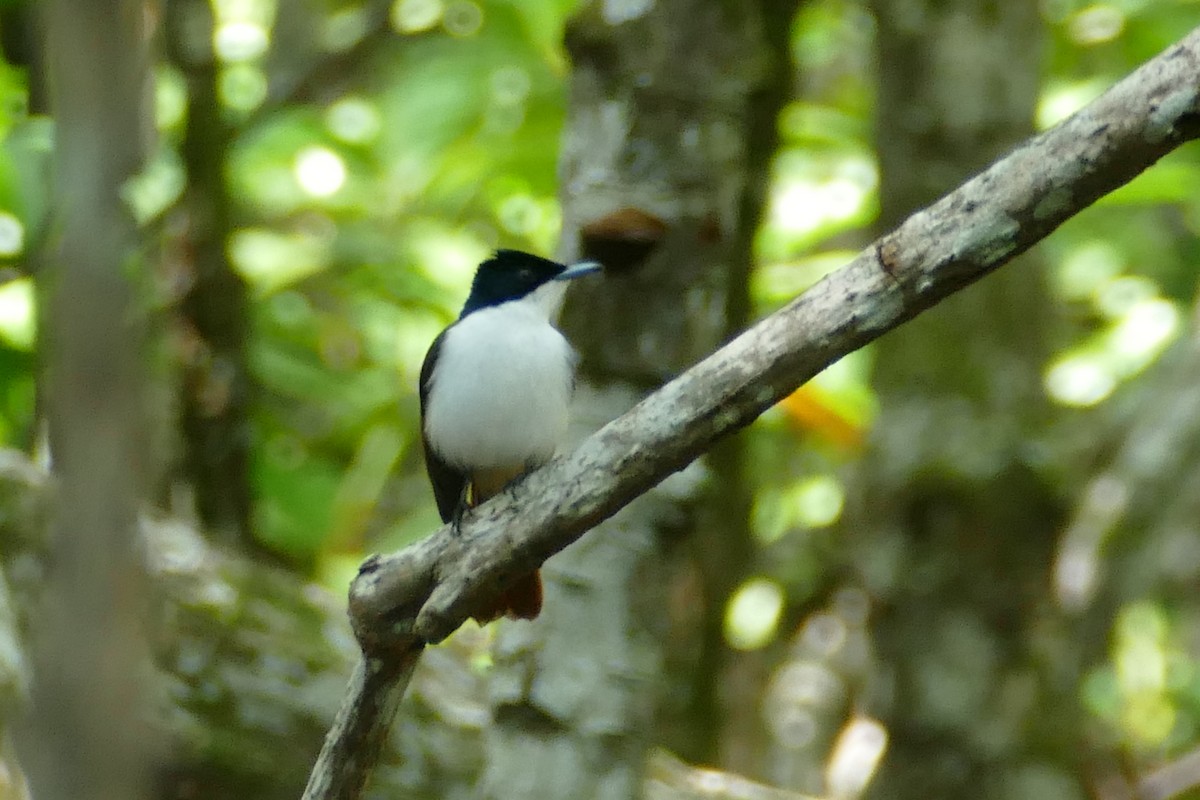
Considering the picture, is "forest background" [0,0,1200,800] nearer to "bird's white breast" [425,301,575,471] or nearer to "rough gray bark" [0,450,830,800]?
"rough gray bark" [0,450,830,800]

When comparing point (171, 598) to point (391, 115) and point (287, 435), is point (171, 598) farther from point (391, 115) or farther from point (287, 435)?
point (391, 115)

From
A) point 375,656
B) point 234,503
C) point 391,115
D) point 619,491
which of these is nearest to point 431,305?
point 391,115

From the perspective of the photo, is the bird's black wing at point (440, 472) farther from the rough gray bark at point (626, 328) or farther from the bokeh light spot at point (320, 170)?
the bokeh light spot at point (320, 170)

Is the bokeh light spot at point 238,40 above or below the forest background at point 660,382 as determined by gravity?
above

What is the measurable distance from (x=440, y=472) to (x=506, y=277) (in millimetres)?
558

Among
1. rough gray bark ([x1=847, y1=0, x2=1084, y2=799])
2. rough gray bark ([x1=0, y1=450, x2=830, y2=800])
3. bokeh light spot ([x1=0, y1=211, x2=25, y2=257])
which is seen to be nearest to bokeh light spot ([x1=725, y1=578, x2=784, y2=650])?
rough gray bark ([x1=847, y1=0, x2=1084, y2=799])

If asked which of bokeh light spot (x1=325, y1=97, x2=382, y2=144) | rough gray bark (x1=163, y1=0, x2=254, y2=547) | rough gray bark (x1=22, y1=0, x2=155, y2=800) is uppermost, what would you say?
bokeh light spot (x1=325, y1=97, x2=382, y2=144)

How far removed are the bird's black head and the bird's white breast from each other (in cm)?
10

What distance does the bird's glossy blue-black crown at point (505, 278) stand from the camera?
387 centimetres

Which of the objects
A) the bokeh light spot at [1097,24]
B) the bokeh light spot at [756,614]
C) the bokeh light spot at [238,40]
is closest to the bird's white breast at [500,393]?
the bokeh light spot at [756,614]

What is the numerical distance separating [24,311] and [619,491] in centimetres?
172

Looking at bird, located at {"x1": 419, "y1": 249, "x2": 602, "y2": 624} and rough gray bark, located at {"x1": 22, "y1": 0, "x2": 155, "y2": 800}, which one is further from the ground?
bird, located at {"x1": 419, "y1": 249, "x2": 602, "y2": 624}

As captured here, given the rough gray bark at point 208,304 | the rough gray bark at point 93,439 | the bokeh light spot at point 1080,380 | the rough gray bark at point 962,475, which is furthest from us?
the bokeh light spot at point 1080,380

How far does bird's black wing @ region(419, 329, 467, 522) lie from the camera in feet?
12.9
